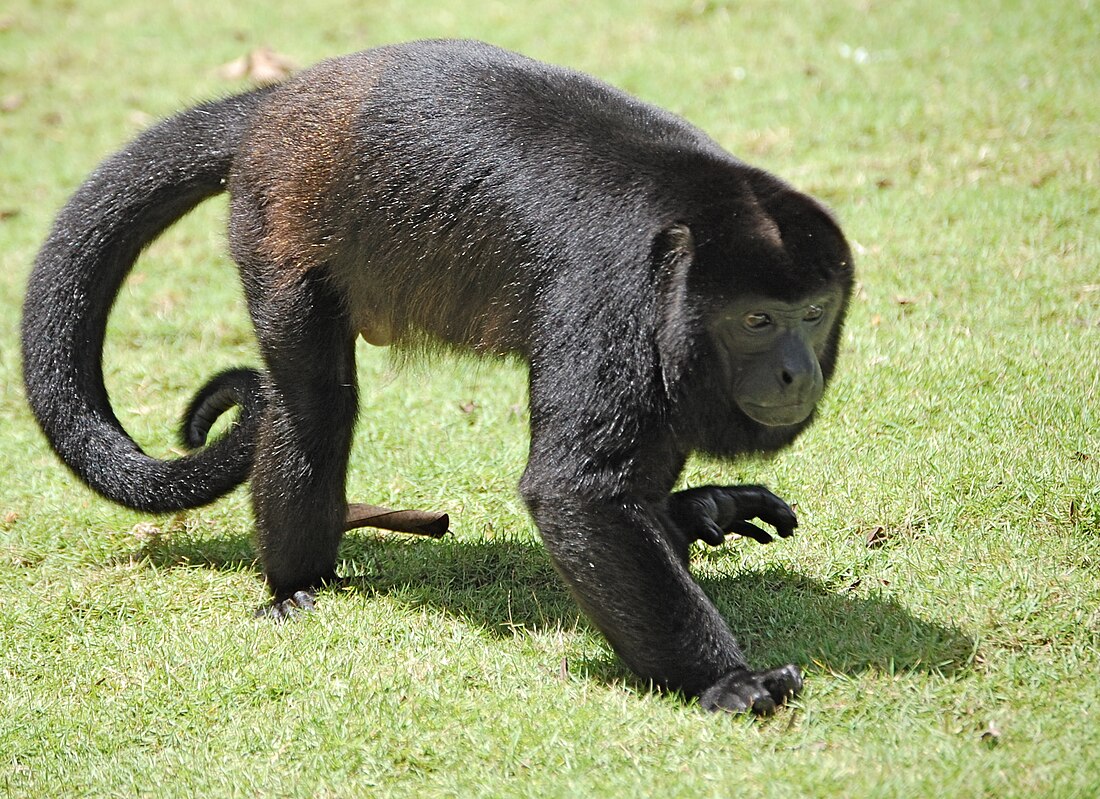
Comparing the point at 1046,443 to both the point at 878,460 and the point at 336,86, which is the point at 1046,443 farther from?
the point at 336,86

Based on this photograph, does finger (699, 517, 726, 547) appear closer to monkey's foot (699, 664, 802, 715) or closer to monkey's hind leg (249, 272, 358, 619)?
monkey's foot (699, 664, 802, 715)

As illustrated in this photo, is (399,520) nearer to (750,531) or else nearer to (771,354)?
(750,531)

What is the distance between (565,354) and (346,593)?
167 centimetres

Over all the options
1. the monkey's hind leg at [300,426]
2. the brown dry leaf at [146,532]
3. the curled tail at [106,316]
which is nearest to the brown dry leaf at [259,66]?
the curled tail at [106,316]

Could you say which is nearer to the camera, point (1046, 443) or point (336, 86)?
point (336, 86)

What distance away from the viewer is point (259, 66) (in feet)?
36.1

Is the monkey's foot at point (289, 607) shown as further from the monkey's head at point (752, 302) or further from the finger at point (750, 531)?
the monkey's head at point (752, 302)

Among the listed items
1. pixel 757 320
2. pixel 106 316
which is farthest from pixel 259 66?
pixel 757 320

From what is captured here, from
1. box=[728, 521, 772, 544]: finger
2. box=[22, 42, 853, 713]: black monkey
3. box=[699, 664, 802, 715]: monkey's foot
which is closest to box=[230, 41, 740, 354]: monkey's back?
box=[22, 42, 853, 713]: black monkey

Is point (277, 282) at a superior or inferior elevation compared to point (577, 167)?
inferior

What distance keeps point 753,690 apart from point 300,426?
2106 mm

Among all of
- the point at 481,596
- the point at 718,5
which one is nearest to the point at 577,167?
the point at 481,596

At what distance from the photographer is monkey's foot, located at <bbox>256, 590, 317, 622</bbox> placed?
16.3 feet

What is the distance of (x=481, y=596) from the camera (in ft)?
16.5
